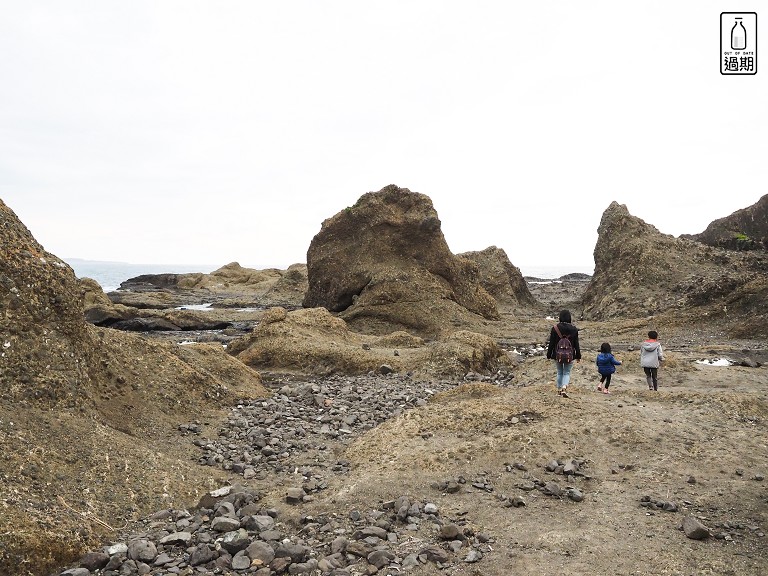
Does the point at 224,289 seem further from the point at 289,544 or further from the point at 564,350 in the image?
the point at 289,544

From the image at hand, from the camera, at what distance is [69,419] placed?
8.32 m

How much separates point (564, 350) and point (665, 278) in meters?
27.2

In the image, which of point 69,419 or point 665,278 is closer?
point 69,419

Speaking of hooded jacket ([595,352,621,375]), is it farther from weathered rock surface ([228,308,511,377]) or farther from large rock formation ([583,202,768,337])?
large rock formation ([583,202,768,337])

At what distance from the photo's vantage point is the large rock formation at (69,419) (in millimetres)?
6316

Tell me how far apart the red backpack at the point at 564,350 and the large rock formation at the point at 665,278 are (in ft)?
59.0

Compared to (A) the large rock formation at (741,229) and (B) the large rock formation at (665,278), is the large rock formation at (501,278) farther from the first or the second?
(A) the large rock formation at (741,229)

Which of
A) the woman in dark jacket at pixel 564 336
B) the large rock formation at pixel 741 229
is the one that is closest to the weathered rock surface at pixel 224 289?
the woman in dark jacket at pixel 564 336

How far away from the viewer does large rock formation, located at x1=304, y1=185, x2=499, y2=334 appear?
2942cm

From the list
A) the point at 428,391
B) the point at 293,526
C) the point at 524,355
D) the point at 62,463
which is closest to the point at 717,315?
the point at 524,355

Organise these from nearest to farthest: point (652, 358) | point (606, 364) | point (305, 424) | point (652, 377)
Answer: point (305, 424), point (606, 364), point (652, 358), point (652, 377)

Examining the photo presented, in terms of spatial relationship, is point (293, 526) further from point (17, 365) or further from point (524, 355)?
point (524, 355)

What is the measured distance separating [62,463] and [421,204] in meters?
27.9

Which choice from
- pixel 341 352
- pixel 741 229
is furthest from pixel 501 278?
pixel 341 352
